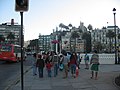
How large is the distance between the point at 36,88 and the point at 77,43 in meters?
150

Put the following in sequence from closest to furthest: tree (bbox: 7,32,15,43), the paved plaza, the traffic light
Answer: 1. the traffic light
2. the paved plaza
3. tree (bbox: 7,32,15,43)

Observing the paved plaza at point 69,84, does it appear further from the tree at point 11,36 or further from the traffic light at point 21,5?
the tree at point 11,36

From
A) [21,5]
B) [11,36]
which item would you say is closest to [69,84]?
[21,5]

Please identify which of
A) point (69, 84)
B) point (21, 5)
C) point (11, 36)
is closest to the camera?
point (21, 5)

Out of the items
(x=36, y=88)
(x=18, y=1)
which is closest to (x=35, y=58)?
(x=36, y=88)

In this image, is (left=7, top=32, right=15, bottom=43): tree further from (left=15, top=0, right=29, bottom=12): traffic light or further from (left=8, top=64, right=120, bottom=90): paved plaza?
(left=15, top=0, right=29, bottom=12): traffic light

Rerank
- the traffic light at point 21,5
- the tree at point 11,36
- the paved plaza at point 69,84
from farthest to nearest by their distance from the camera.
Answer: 1. the tree at point 11,36
2. the paved plaza at point 69,84
3. the traffic light at point 21,5

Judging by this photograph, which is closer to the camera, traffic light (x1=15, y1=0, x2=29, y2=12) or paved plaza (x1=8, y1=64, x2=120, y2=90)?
traffic light (x1=15, y1=0, x2=29, y2=12)

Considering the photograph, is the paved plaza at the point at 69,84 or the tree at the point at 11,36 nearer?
the paved plaza at the point at 69,84

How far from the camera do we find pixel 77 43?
164 meters

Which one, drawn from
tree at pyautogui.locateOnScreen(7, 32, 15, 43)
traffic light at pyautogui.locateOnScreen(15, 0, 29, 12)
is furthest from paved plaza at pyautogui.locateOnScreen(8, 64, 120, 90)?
tree at pyautogui.locateOnScreen(7, 32, 15, 43)

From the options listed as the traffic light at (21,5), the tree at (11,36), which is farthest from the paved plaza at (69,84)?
the tree at (11,36)

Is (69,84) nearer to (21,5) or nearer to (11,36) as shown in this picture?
(21,5)

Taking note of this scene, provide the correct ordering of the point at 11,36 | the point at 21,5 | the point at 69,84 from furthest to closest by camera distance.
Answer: the point at 11,36 → the point at 69,84 → the point at 21,5
